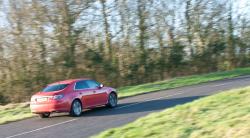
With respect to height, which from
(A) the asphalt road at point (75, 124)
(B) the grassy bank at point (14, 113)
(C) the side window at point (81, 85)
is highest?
(C) the side window at point (81, 85)

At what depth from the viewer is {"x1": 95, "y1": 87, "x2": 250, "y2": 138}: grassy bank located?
9094 millimetres

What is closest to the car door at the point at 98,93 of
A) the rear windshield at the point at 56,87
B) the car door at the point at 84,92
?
the car door at the point at 84,92

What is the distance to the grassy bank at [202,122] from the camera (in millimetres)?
9094

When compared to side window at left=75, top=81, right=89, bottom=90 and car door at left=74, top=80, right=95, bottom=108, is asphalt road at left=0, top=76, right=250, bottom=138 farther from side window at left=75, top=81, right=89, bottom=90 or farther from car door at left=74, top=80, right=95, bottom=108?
side window at left=75, top=81, right=89, bottom=90

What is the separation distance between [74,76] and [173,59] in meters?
9.84

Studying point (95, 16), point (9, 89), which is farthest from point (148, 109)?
point (95, 16)

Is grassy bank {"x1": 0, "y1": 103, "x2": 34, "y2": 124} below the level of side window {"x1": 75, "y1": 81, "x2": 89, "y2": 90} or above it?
below

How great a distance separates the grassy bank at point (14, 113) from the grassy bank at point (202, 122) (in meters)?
9.19

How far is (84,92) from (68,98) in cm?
109

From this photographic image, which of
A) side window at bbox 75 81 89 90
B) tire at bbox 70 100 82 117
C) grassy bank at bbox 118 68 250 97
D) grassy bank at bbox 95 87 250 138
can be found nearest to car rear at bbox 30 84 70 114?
tire at bbox 70 100 82 117

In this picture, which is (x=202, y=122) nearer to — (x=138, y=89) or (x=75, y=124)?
(x=75, y=124)

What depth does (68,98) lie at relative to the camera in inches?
722

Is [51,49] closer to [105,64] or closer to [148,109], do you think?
[105,64]

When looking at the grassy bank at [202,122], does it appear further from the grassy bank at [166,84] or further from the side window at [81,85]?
the grassy bank at [166,84]
